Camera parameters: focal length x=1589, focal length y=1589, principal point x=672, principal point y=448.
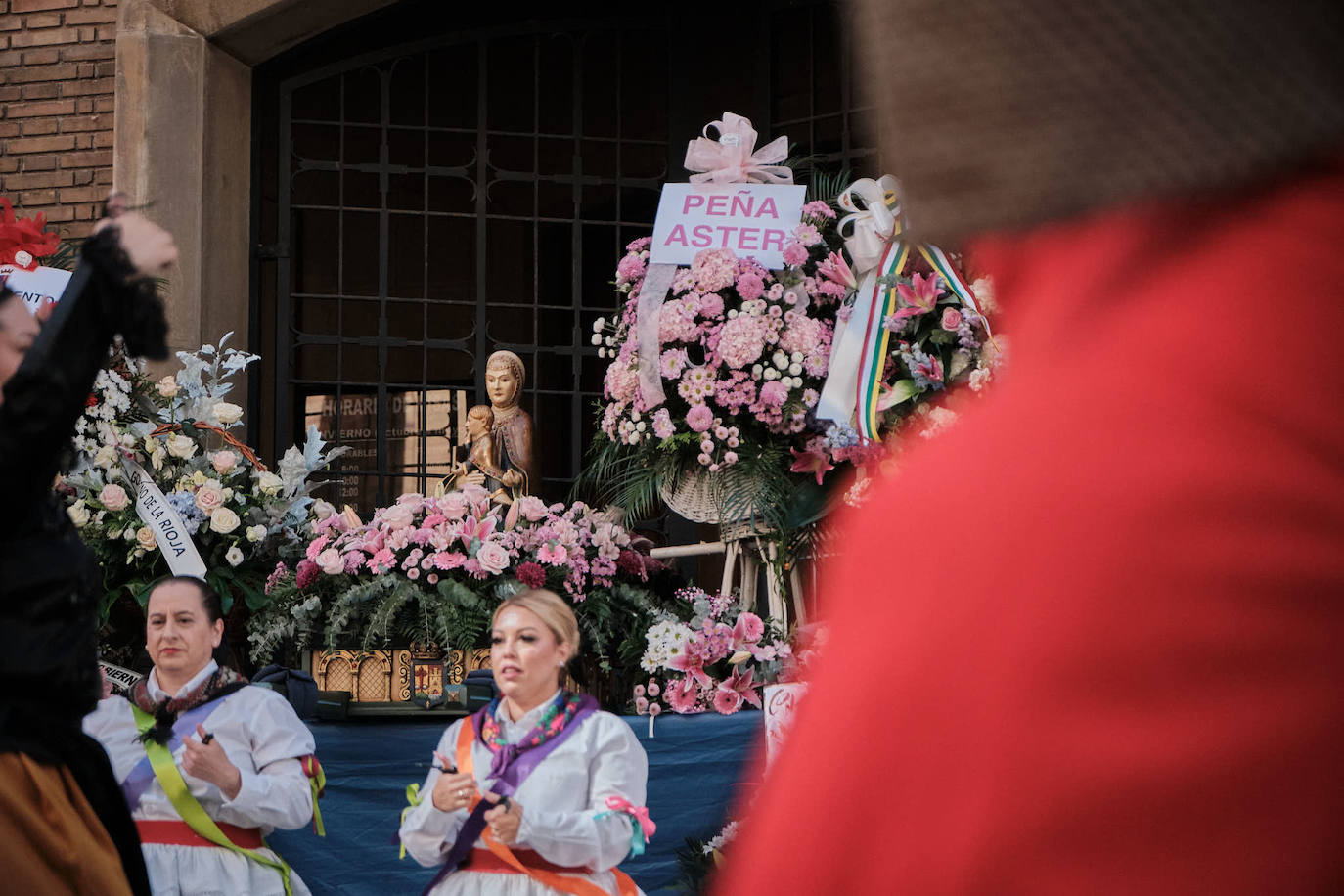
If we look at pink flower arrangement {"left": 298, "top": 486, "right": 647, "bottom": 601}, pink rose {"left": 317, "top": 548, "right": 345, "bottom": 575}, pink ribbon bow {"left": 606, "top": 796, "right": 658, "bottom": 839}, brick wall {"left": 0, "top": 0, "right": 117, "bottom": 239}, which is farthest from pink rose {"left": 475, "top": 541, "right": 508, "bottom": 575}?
brick wall {"left": 0, "top": 0, "right": 117, "bottom": 239}

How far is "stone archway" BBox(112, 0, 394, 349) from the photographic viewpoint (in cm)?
768

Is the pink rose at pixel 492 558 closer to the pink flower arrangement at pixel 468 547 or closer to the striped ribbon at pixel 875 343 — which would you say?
the pink flower arrangement at pixel 468 547

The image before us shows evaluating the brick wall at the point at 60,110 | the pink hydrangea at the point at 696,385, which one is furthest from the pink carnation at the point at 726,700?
the brick wall at the point at 60,110

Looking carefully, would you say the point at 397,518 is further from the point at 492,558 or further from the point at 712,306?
the point at 712,306

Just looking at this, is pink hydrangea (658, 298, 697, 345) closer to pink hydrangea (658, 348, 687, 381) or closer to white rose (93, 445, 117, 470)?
pink hydrangea (658, 348, 687, 381)

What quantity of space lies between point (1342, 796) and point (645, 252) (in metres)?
5.31

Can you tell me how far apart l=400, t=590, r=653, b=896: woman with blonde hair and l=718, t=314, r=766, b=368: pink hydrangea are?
0.99 m

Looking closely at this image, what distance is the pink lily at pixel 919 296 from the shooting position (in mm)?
4840

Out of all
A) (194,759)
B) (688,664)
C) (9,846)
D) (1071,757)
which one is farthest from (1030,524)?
(688,664)

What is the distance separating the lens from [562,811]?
169 inches

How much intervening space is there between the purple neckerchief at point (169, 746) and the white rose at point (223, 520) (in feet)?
3.10

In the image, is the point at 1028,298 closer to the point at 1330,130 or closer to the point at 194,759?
the point at 1330,130

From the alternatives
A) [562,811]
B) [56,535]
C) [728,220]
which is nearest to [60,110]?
[728,220]

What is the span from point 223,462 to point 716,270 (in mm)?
1927
